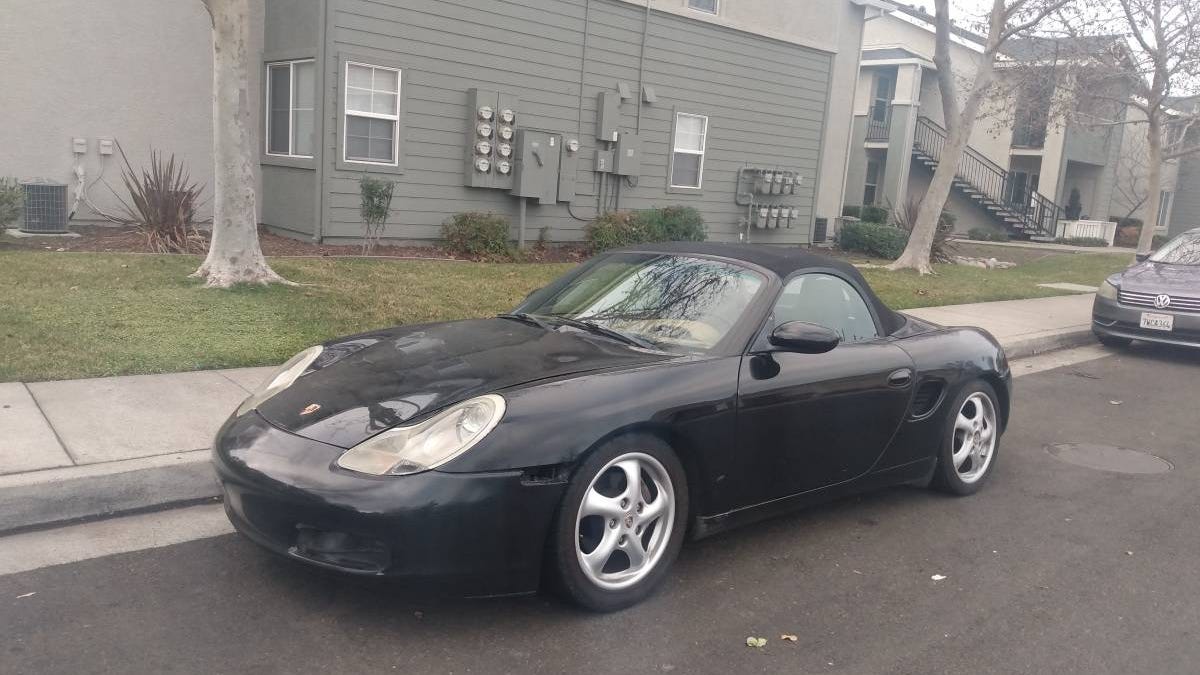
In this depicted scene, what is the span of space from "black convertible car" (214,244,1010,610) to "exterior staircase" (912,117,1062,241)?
27.0m

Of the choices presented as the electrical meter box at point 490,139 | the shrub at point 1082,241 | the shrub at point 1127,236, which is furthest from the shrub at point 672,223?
the shrub at point 1127,236

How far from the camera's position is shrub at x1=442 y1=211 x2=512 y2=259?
13.7 meters

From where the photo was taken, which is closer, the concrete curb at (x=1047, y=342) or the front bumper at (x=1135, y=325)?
the front bumper at (x=1135, y=325)

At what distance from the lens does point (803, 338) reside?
4.30 m

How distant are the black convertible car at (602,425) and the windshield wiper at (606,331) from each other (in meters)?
0.01

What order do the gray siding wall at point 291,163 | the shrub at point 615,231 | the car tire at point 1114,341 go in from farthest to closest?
the shrub at point 615,231 < the gray siding wall at point 291,163 < the car tire at point 1114,341

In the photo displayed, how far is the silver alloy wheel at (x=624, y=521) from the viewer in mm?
3705

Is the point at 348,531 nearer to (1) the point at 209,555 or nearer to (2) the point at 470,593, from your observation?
A: (2) the point at 470,593

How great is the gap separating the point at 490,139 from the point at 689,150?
4665mm

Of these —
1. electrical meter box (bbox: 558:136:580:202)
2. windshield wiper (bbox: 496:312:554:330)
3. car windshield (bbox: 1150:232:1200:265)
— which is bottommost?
windshield wiper (bbox: 496:312:554:330)

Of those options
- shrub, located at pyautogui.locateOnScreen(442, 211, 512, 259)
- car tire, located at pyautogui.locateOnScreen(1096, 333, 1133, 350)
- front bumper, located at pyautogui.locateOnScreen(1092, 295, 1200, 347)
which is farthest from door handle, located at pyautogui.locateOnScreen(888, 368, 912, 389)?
shrub, located at pyautogui.locateOnScreen(442, 211, 512, 259)

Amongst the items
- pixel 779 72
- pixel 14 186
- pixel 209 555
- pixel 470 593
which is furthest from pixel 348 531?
pixel 779 72

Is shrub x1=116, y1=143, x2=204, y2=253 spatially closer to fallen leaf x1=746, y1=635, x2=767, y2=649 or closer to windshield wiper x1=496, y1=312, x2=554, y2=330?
windshield wiper x1=496, y1=312, x2=554, y2=330

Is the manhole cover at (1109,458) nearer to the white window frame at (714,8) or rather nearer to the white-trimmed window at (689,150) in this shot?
the white-trimmed window at (689,150)
